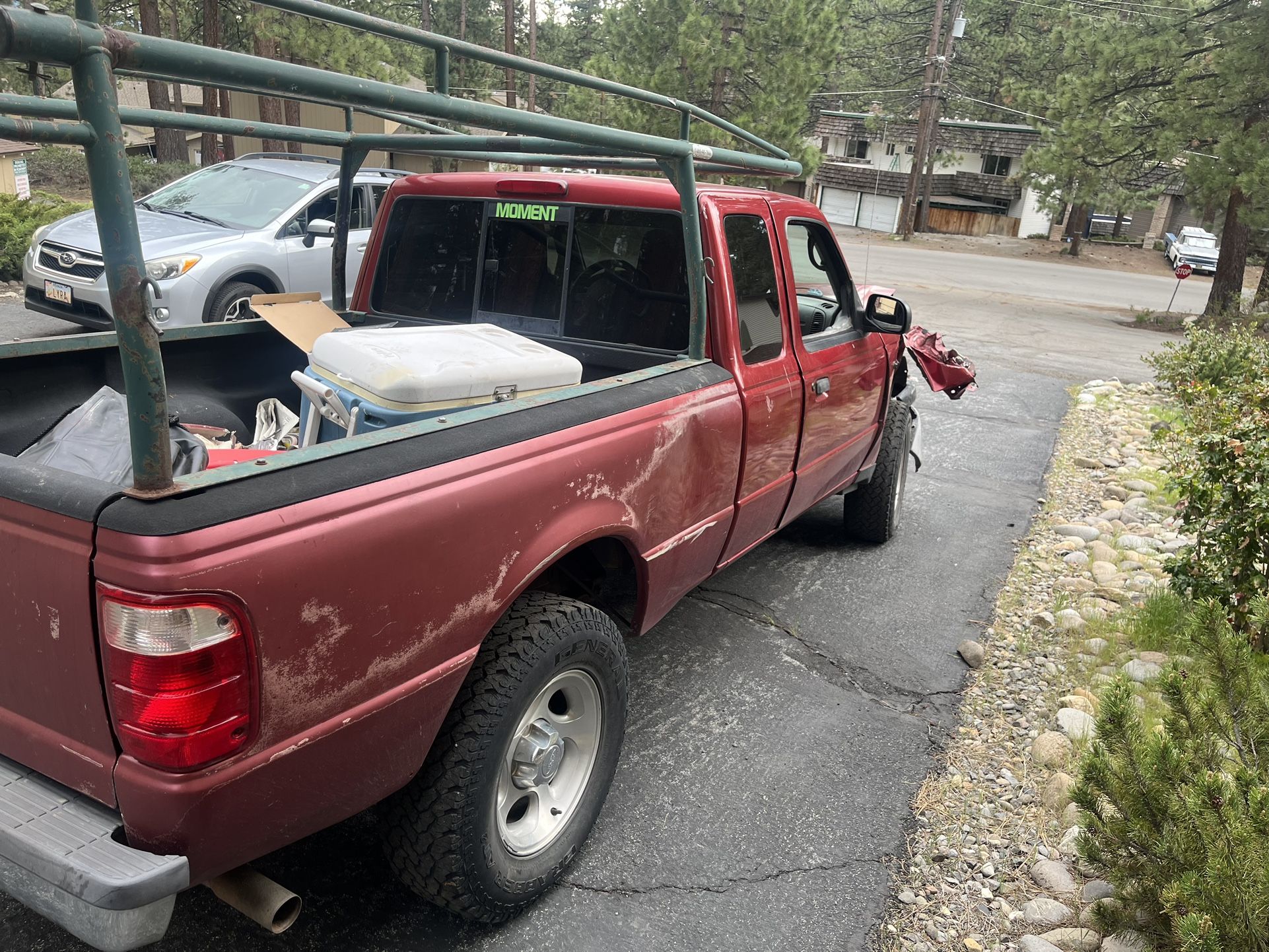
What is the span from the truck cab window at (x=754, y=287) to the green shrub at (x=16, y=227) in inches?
413

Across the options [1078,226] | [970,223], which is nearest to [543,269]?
[1078,226]

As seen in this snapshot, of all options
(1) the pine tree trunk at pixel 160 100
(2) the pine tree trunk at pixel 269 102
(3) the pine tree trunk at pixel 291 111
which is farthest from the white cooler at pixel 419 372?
(3) the pine tree trunk at pixel 291 111

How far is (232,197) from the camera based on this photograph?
31.4 feet

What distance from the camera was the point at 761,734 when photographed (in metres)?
3.57

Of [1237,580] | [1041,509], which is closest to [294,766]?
[1237,580]

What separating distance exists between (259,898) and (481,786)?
0.55 meters

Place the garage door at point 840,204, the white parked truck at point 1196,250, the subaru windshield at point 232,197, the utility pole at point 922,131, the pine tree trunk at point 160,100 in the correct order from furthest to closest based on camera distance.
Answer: the garage door at point 840,204 < the utility pole at point 922,131 < the white parked truck at point 1196,250 < the pine tree trunk at point 160,100 < the subaru windshield at point 232,197

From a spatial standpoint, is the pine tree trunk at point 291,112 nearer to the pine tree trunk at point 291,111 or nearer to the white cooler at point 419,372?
the pine tree trunk at point 291,111

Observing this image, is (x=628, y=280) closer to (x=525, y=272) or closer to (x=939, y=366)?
(x=525, y=272)

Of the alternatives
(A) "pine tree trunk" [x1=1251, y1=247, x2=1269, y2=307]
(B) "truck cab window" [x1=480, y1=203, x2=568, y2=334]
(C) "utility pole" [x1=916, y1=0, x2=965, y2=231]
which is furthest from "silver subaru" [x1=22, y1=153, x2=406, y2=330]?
(C) "utility pole" [x1=916, y1=0, x2=965, y2=231]

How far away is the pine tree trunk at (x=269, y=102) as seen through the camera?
17.9m

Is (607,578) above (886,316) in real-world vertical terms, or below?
below

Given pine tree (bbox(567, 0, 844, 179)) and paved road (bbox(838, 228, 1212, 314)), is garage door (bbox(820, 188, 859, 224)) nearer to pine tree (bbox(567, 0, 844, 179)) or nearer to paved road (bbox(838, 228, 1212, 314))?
paved road (bbox(838, 228, 1212, 314))

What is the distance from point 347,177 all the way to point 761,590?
277 cm
